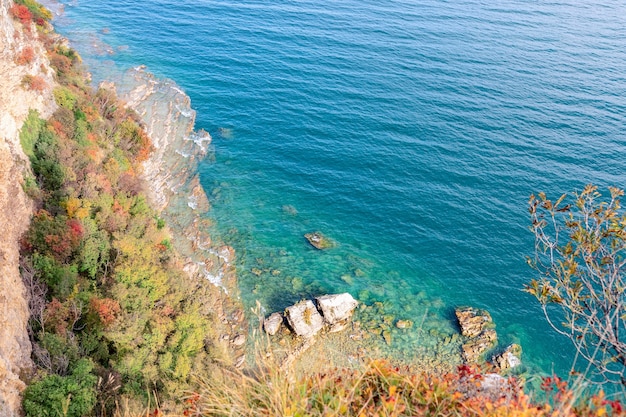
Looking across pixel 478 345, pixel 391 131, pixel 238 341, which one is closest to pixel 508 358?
pixel 478 345

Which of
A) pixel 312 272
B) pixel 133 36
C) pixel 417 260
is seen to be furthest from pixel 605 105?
pixel 133 36

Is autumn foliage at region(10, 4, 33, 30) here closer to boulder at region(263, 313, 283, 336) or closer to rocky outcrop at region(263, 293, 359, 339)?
boulder at region(263, 313, 283, 336)

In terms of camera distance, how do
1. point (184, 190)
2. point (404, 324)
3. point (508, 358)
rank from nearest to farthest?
1. point (508, 358)
2. point (404, 324)
3. point (184, 190)

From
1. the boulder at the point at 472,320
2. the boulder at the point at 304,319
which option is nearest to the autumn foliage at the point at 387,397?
the boulder at the point at 304,319

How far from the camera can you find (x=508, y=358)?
1452 inches

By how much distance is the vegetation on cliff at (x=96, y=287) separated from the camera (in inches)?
1013

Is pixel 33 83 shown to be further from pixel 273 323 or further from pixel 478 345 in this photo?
pixel 478 345

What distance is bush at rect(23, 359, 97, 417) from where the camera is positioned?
21.8 metres

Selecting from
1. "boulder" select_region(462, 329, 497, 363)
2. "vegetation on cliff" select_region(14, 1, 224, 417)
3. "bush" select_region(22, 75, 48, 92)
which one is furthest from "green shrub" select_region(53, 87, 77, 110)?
"boulder" select_region(462, 329, 497, 363)

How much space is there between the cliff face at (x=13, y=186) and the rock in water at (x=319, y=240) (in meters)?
26.0

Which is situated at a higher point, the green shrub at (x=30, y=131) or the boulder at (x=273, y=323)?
the green shrub at (x=30, y=131)

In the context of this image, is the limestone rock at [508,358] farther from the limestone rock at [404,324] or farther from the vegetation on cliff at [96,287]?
the vegetation on cliff at [96,287]

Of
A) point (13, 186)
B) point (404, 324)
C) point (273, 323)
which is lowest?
point (273, 323)

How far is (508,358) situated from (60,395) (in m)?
33.5
